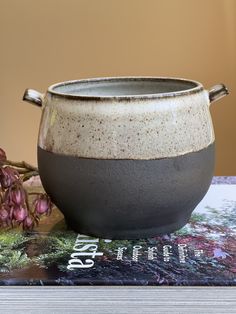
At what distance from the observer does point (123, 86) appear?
57 cm

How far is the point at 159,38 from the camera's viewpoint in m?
1.30

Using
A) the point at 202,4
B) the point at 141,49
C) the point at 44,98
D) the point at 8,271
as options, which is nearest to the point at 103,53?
the point at 141,49

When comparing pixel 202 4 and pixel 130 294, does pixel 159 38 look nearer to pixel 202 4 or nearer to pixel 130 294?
pixel 202 4

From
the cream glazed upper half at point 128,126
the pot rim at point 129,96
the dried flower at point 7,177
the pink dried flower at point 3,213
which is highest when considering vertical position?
the pot rim at point 129,96

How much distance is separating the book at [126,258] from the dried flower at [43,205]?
0.02 meters

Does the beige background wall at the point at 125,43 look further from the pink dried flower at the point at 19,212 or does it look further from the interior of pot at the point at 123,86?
the pink dried flower at the point at 19,212

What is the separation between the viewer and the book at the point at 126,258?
40 cm

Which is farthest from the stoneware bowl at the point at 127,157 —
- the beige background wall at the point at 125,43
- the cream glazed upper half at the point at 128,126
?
the beige background wall at the point at 125,43

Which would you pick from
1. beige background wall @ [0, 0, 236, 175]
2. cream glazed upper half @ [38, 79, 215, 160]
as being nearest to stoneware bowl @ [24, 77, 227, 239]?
→ cream glazed upper half @ [38, 79, 215, 160]

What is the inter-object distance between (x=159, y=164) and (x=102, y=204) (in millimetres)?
56

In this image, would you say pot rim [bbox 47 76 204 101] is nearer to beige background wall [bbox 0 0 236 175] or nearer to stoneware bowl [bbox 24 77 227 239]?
stoneware bowl [bbox 24 77 227 239]

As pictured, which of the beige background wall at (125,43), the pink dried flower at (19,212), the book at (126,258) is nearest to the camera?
the book at (126,258)

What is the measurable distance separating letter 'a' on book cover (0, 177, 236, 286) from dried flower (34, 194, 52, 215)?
16 mm

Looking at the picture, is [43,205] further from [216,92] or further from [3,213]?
[216,92]
